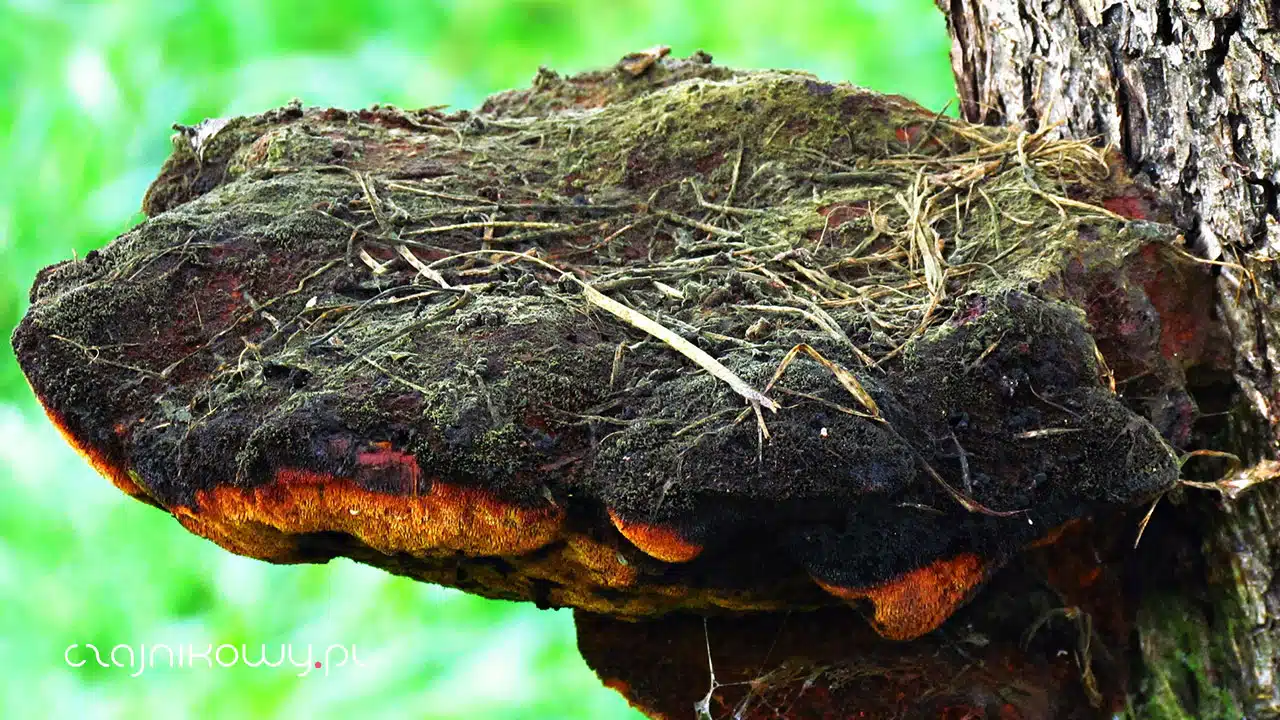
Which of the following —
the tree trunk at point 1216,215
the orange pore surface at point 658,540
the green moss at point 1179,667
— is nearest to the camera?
the orange pore surface at point 658,540

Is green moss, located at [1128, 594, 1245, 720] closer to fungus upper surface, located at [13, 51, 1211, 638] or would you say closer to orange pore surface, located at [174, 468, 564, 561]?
fungus upper surface, located at [13, 51, 1211, 638]

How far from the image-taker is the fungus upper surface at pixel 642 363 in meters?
1.57

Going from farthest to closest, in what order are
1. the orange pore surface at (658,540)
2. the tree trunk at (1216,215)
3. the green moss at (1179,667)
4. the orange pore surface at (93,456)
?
1. the green moss at (1179,667)
2. the tree trunk at (1216,215)
3. the orange pore surface at (93,456)
4. the orange pore surface at (658,540)

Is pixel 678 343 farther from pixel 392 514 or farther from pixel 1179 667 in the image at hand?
pixel 1179 667

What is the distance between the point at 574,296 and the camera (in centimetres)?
187

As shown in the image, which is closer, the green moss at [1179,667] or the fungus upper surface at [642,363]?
the fungus upper surface at [642,363]

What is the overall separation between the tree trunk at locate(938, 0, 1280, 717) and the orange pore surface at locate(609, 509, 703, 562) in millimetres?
1165

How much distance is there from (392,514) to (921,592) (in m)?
0.75

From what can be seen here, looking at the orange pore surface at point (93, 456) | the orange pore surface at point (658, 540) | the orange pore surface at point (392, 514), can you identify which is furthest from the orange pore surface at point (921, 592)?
the orange pore surface at point (93, 456)

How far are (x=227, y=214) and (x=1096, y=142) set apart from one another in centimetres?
170

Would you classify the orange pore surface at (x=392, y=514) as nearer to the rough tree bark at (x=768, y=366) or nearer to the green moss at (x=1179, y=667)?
the rough tree bark at (x=768, y=366)

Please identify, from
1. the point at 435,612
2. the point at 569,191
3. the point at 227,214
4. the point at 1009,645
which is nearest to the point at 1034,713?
the point at 1009,645

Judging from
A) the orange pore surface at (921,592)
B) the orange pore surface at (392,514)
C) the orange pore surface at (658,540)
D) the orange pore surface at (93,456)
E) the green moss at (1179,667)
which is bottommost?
the green moss at (1179,667)

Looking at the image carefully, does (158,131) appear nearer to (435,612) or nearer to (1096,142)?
(435,612)
